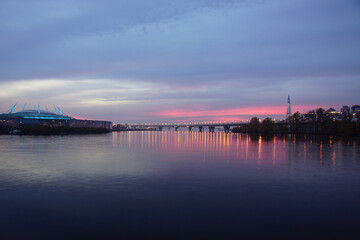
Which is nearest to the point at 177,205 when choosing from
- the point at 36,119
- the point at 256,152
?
the point at 256,152

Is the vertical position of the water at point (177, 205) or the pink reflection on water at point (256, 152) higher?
the water at point (177, 205)

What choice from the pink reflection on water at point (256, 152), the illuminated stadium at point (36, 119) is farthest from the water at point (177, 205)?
the illuminated stadium at point (36, 119)

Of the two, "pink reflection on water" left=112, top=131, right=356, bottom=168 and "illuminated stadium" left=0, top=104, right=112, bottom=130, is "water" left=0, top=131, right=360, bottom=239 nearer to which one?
"pink reflection on water" left=112, top=131, right=356, bottom=168

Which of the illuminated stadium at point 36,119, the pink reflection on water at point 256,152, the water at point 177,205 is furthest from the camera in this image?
the illuminated stadium at point 36,119

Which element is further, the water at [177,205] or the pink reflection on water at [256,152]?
the pink reflection on water at [256,152]

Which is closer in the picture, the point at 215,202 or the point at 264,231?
the point at 264,231

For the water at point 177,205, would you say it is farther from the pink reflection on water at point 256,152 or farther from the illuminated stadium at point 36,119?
the illuminated stadium at point 36,119

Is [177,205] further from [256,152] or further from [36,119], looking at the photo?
[36,119]

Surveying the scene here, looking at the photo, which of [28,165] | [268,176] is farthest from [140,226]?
[28,165]

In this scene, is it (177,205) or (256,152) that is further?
(256,152)

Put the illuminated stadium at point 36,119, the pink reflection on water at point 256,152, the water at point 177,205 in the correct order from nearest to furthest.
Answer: the water at point 177,205 → the pink reflection on water at point 256,152 → the illuminated stadium at point 36,119

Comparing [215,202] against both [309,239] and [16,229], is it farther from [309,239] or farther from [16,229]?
[16,229]

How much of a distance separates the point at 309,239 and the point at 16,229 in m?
8.22

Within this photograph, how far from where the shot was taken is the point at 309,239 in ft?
25.1
